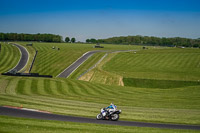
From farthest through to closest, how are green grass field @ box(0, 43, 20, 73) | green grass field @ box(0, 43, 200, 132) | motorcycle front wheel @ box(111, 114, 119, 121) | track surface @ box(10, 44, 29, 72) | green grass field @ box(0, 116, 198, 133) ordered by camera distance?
green grass field @ box(0, 43, 20, 73) → track surface @ box(10, 44, 29, 72) → green grass field @ box(0, 43, 200, 132) → motorcycle front wheel @ box(111, 114, 119, 121) → green grass field @ box(0, 116, 198, 133)

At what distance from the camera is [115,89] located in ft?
181

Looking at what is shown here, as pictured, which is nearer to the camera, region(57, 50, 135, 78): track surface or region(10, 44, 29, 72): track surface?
region(57, 50, 135, 78): track surface

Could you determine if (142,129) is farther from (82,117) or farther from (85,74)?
(85,74)

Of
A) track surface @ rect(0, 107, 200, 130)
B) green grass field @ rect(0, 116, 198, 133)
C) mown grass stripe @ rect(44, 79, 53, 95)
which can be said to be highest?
green grass field @ rect(0, 116, 198, 133)

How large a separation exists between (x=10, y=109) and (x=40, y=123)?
25.9 ft

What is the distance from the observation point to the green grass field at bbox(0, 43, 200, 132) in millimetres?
28672

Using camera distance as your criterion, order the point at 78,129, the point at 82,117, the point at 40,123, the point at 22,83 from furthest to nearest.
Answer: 1. the point at 22,83
2. the point at 82,117
3. the point at 40,123
4. the point at 78,129

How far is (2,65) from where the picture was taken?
90438mm

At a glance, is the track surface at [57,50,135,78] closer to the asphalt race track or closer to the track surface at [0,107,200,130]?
the asphalt race track

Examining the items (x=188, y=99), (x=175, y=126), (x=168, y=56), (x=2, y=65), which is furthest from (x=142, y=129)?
(x=168, y=56)

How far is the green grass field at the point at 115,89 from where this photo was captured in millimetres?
28672

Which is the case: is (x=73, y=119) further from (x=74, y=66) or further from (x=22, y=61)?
(x=22, y=61)

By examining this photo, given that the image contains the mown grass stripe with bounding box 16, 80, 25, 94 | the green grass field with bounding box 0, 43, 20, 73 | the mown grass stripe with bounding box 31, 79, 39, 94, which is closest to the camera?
the mown grass stripe with bounding box 16, 80, 25, 94

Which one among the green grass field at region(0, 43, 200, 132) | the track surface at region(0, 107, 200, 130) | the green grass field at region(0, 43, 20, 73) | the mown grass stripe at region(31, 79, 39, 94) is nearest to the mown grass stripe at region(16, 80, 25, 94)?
the green grass field at region(0, 43, 200, 132)
